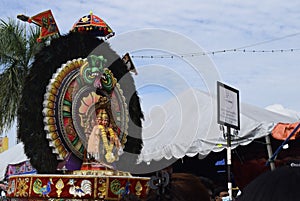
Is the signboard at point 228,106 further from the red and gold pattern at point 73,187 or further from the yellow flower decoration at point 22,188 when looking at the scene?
Answer: the yellow flower decoration at point 22,188

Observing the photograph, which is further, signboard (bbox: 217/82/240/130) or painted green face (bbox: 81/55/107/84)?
signboard (bbox: 217/82/240/130)

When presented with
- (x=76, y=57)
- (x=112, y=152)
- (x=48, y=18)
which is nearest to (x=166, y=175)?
(x=112, y=152)

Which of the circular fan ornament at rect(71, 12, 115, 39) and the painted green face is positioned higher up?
the circular fan ornament at rect(71, 12, 115, 39)

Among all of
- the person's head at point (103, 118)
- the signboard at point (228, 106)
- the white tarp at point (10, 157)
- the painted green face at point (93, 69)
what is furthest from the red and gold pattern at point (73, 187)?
the white tarp at point (10, 157)

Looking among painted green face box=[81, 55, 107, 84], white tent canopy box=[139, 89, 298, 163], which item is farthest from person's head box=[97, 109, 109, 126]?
white tent canopy box=[139, 89, 298, 163]

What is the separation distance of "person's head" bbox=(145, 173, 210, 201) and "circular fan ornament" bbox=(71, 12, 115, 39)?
359 cm

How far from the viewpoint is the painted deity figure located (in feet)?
15.4

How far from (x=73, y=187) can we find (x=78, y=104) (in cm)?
92

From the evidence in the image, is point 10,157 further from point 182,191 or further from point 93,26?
point 182,191

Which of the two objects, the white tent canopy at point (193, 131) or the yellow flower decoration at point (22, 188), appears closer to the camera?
the yellow flower decoration at point (22, 188)

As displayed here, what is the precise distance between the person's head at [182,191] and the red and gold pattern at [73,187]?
2301mm

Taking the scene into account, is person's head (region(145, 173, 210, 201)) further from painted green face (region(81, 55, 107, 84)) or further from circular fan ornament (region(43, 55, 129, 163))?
painted green face (region(81, 55, 107, 84))

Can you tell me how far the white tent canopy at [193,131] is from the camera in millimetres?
6699

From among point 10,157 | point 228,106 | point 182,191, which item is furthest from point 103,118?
point 10,157
